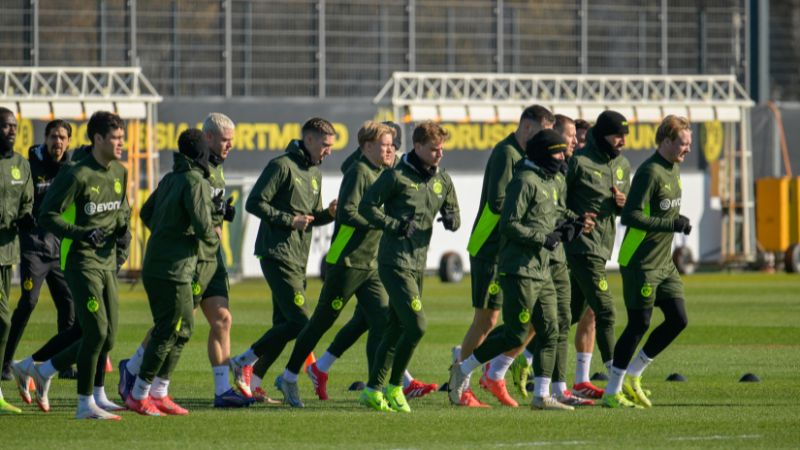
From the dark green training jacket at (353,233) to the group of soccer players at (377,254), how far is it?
0.02 metres

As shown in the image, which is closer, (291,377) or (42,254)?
(291,377)

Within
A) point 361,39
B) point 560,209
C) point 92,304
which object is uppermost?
point 361,39

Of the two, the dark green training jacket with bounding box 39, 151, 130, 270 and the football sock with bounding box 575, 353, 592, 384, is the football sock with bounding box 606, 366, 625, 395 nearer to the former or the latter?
the football sock with bounding box 575, 353, 592, 384

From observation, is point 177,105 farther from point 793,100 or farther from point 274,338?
point 274,338

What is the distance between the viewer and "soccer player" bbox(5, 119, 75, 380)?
48.3 feet

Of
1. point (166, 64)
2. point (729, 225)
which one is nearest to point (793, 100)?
point (729, 225)

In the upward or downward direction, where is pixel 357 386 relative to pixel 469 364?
downward

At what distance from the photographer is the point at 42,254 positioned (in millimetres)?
15156

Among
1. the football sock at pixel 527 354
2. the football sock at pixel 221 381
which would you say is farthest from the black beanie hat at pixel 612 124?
the football sock at pixel 221 381

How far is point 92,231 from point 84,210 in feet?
1.00

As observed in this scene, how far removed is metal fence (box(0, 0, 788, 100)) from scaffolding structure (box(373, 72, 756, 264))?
282 centimetres

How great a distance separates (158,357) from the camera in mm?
12078

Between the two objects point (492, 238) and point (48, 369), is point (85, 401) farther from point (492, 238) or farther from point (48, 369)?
point (492, 238)

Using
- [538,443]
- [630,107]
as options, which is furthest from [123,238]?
[630,107]
